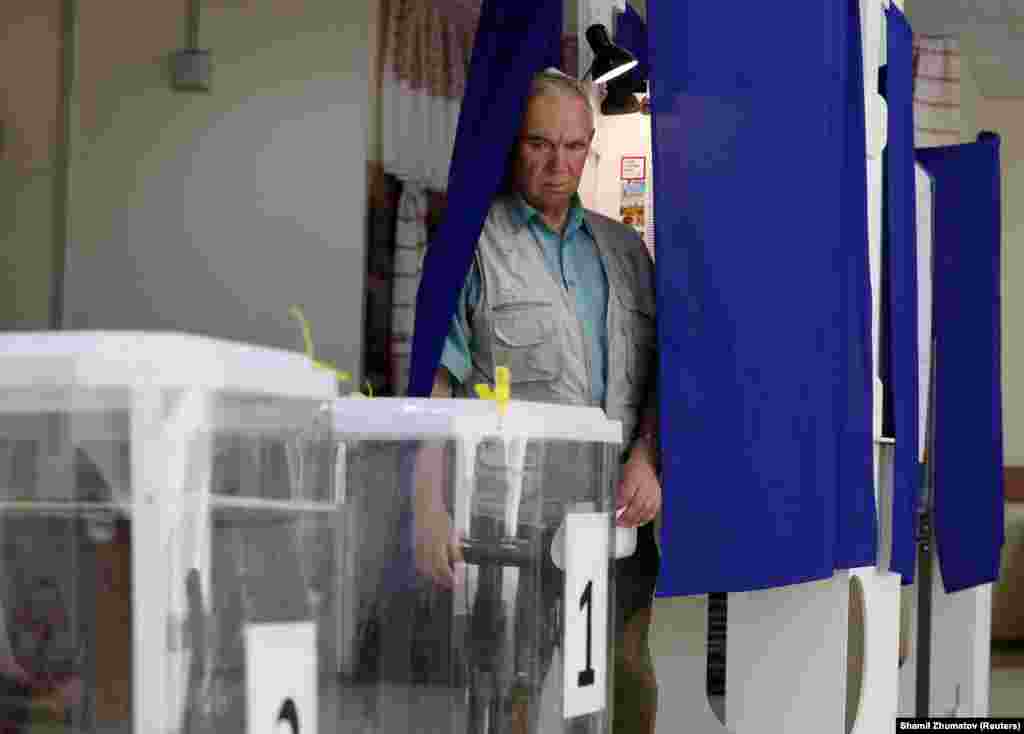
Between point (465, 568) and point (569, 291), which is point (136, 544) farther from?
point (569, 291)

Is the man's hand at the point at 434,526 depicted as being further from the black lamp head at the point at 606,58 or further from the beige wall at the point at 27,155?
the beige wall at the point at 27,155

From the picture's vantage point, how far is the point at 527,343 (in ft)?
7.56

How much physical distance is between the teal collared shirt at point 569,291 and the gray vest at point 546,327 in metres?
0.01

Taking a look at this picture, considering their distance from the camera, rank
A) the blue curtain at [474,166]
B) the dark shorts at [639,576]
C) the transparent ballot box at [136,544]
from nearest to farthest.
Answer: the transparent ballot box at [136,544]
the blue curtain at [474,166]
the dark shorts at [639,576]

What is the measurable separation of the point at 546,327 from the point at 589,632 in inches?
33.0

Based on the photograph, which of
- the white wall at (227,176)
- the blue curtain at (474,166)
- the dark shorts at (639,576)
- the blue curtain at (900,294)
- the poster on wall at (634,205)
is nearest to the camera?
the blue curtain at (474,166)

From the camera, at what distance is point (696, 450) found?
2131 millimetres

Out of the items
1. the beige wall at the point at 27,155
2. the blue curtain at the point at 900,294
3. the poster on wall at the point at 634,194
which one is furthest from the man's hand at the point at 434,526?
the beige wall at the point at 27,155

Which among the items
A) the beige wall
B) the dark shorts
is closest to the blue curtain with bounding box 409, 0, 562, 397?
the dark shorts

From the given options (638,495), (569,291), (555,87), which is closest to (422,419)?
(638,495)

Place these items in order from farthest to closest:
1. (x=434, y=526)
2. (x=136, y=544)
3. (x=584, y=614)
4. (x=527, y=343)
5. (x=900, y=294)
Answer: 1. (x=900, y=294)
2. (x=527, y=343)
3. (x=584, y=614)
4. (x=434, y=526)
5. (x=136, y=544)

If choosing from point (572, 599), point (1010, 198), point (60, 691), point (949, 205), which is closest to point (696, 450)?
point (572, 599)

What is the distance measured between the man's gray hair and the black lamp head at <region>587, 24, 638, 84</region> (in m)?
0.19

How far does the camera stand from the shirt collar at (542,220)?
2.38m
